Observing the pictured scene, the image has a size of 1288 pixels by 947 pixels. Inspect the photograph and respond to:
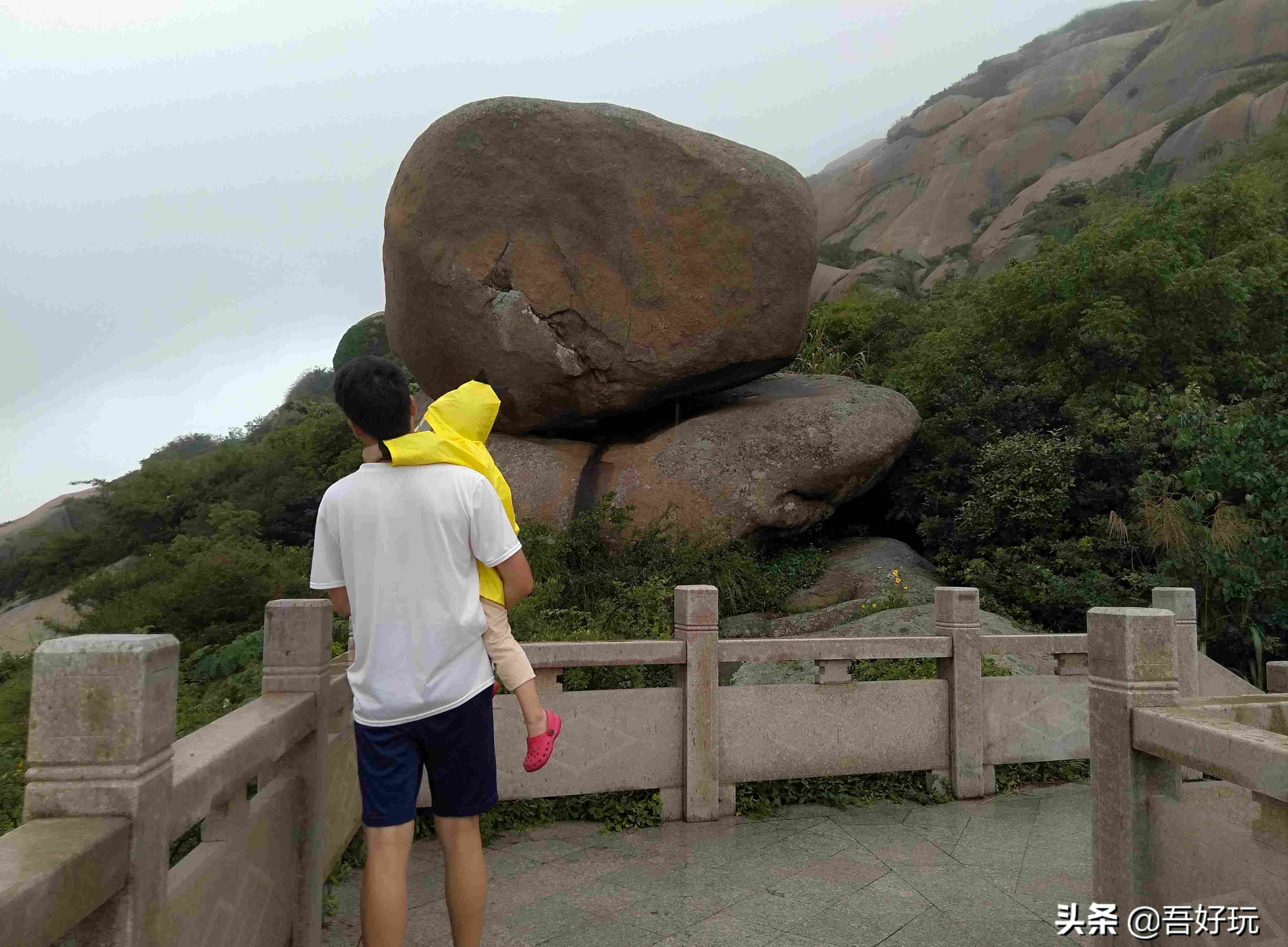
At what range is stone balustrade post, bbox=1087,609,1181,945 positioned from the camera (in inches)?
95.0

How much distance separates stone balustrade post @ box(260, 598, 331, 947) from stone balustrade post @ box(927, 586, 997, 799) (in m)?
3.63

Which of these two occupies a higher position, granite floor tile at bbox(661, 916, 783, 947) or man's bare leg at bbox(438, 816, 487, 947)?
man's bare leg at bbox(438, 816, 487, 947)

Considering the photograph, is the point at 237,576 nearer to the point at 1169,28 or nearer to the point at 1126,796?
the point at 1126,796

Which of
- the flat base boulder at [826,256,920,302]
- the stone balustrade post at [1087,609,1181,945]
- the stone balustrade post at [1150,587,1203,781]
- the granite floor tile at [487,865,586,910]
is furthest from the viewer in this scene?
the flat base boulder at [826,256,920,302]

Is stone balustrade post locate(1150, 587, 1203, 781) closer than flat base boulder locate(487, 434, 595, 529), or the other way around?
stone balustrade post locate(1150, 587, 1203, 781)

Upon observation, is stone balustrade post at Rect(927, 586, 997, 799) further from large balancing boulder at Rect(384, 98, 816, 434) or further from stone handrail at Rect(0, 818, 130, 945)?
large balancing boulder at Rect(384, 98, 816, 434)

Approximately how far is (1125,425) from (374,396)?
9.16 meters

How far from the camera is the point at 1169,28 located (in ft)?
121

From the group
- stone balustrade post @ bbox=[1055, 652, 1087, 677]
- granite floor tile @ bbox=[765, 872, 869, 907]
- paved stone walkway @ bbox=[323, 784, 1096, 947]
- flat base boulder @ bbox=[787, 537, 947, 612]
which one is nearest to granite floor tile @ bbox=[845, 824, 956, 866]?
paved stone walkway @ bbox=[323, 784, 1096, 947]

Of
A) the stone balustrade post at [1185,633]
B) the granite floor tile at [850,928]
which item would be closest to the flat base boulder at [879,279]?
the stone balustrade post at [1185,633]

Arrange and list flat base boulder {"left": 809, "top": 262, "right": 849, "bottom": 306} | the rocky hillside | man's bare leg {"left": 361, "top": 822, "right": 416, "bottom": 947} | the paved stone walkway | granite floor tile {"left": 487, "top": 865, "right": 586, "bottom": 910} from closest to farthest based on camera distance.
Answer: man's bare leg {"left": 361, "top": 822, "right": 416, "bottom": 947} → the paved stone walkway → granite floor tile {"left": 487, "top": 865, "right": 586, "bottom": 910} → the rocky hillside → flat base boulder {"left": 809, "top": 262, "right": 849, "bottom": 306}

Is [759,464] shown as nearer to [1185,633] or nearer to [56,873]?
[1185,633]

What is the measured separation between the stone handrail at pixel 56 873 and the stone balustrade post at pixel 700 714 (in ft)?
10.7

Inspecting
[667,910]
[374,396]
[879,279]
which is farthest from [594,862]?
[879,279]
